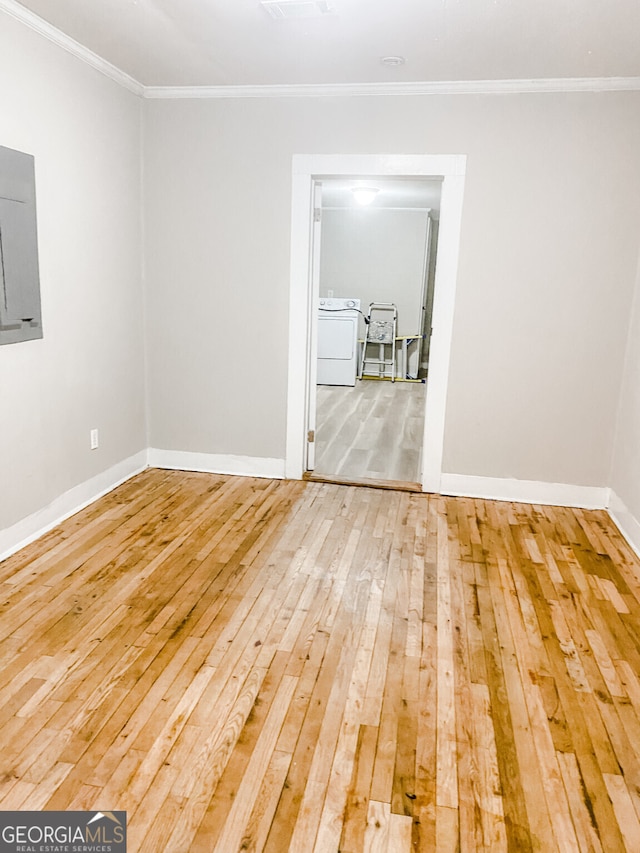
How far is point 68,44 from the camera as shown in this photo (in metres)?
3.31

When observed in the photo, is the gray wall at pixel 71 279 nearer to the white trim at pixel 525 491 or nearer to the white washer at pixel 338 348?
the white trim at pixel 525 491

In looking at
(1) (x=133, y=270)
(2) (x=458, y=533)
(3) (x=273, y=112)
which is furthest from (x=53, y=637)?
(3) (x=273, y=112)

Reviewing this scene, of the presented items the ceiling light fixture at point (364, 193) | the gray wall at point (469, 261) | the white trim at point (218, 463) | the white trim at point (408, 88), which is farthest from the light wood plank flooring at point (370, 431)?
the white trim at point (408, 88)

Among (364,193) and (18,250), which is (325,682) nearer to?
(18,250)

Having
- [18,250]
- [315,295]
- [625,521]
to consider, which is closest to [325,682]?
[625,521]

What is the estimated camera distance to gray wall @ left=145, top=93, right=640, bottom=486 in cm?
384

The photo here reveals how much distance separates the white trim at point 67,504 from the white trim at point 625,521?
10.3ft

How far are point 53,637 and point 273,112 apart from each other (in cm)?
327

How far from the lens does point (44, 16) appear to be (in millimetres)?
3035

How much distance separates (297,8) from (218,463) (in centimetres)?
283

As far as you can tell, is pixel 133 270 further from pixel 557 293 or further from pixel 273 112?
pixel 557 293

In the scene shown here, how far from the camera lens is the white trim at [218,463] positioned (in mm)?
4578

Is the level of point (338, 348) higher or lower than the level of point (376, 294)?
lower

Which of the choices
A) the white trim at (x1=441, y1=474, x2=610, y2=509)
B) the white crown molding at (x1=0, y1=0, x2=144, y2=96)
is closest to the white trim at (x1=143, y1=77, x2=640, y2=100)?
the white crown molding at (x1=0, y1=0, x2=144, y2=96)
